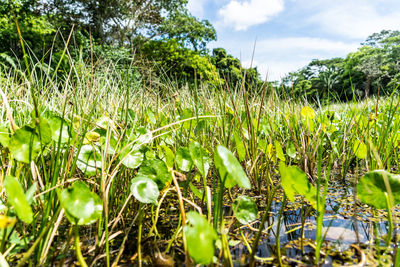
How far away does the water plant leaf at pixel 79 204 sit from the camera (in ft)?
1.16

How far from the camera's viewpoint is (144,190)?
45 centimetres

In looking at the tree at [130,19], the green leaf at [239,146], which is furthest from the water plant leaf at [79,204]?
the tree at [130,19]

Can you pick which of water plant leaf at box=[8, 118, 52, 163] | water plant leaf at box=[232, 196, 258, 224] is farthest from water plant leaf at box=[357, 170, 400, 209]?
water plant leaf at box=[8, 118, 52, 163]

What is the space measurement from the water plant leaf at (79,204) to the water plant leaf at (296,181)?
1.05ft

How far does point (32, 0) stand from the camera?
7.76 metres

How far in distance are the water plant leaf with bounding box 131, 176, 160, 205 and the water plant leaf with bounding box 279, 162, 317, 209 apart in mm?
238

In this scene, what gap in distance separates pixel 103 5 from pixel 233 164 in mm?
10942

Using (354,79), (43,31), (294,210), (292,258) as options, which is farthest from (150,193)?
(354,79)

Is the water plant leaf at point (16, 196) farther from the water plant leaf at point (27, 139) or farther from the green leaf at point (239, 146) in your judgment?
the green leaf at point (239, 146)

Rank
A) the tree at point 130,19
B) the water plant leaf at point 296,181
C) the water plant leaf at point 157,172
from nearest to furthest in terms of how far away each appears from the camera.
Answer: the water plant leaf at point 296,181
the water plant leaf at point 157,172
the tree at point 130,19

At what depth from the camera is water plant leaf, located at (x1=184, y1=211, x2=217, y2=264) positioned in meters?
0.28

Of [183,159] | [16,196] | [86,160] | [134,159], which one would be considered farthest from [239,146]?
[16,196]

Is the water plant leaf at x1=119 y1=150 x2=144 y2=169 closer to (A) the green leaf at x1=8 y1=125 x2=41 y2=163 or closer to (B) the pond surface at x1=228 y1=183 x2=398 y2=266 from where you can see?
(A) the green leaf at x1=8 y1=125 x2=41 y2=163

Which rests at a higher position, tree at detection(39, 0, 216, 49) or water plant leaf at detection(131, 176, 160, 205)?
tree at detection(39, 0, 216, 49)
